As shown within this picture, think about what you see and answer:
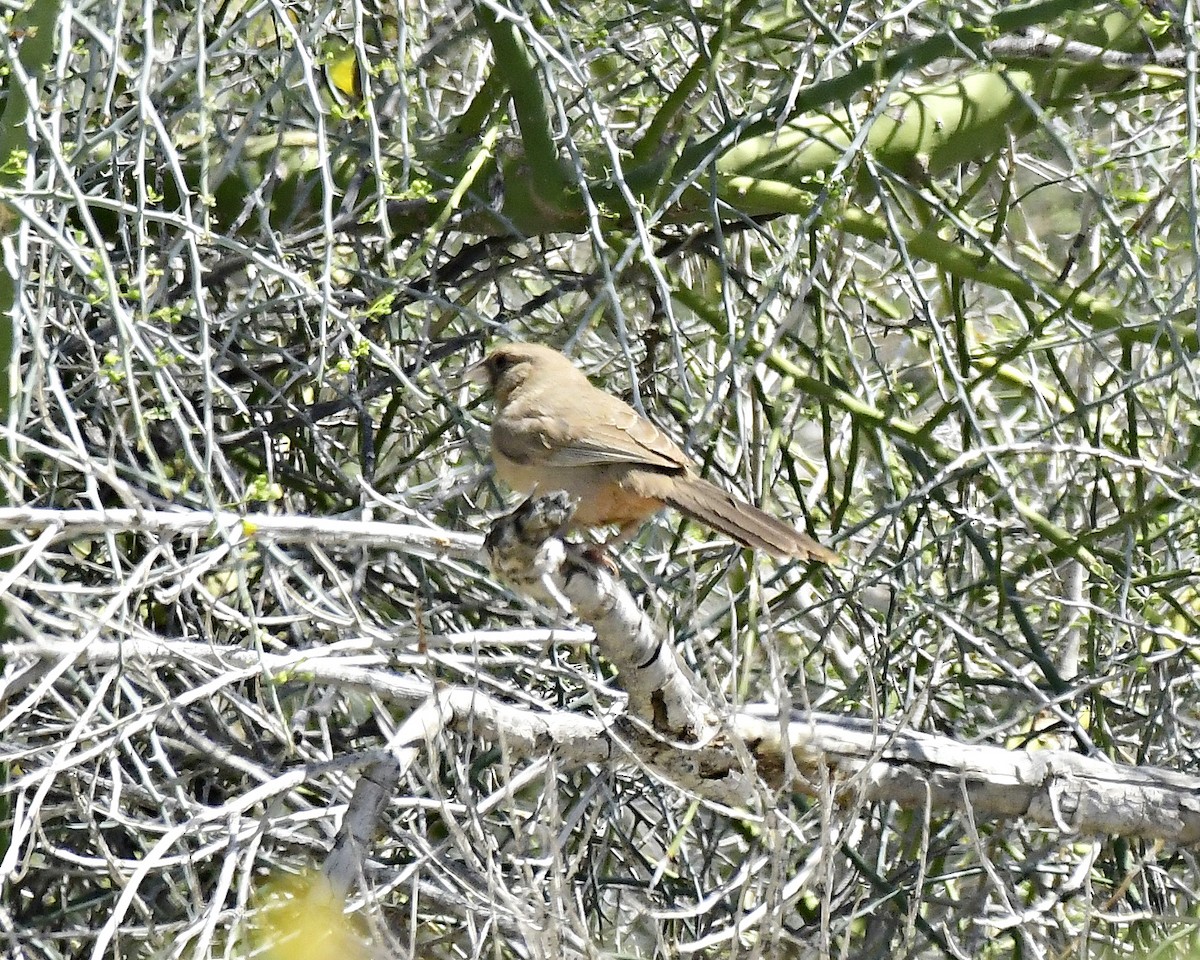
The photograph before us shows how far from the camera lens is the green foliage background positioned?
3.49 m

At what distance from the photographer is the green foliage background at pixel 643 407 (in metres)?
3.49

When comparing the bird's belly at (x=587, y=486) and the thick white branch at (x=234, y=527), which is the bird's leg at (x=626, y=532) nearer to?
the bird's belly at (x=587, y=486)

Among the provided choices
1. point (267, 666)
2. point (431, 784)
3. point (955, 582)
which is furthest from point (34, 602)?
point (955, 582)

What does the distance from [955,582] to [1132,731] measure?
698 mm

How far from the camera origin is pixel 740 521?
3686 mm

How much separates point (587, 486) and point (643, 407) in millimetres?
519

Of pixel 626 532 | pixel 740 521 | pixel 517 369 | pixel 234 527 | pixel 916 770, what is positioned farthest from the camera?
pixel 517 369

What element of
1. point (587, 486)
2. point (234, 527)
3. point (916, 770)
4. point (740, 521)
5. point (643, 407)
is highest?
point (234, 527)

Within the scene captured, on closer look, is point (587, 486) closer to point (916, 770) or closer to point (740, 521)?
point (740, 521)

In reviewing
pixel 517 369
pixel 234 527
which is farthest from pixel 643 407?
pixel 234 527

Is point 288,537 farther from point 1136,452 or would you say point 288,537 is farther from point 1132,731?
point 1132,731

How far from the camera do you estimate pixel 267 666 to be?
2734 millimetres

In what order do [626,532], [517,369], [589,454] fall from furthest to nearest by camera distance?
[517,369], [626,532], [589,454]

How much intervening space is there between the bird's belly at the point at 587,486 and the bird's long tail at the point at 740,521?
0.52 ft
